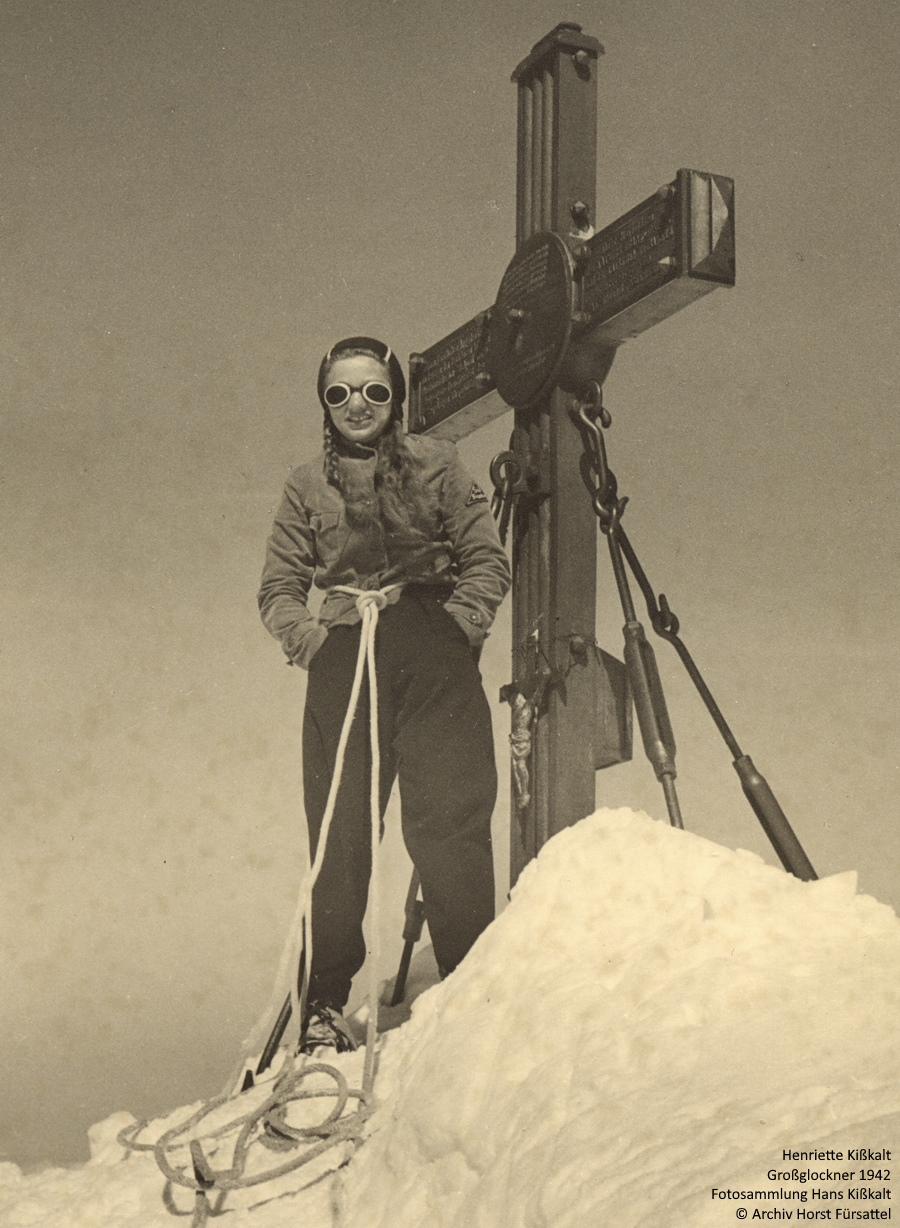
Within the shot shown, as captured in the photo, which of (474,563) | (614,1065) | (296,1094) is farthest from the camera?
(474,563)

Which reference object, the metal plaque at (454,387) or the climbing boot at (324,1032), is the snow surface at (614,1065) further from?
the metal plaque at (454,387)

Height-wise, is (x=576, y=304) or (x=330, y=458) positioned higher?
(x=576, y=304)

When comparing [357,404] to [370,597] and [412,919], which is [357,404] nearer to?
[370,597]

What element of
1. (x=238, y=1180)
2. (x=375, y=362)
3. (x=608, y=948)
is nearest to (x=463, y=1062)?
(x=608, y=948)

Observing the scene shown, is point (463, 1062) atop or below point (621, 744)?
below

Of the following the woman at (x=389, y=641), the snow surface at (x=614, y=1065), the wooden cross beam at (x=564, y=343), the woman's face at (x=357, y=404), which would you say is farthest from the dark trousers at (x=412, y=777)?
the woman's face at (x=357, y=404)

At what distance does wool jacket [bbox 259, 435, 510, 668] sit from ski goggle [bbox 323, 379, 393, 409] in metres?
0.11

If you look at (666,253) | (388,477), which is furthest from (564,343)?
(388,477)

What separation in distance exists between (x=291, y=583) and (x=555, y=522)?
55 centimetres

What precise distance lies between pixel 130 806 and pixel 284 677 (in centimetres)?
43

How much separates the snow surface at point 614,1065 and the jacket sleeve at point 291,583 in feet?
2.25

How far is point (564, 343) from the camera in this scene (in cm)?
278

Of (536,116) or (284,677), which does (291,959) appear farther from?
(536,116)

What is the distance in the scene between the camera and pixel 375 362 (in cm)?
294
